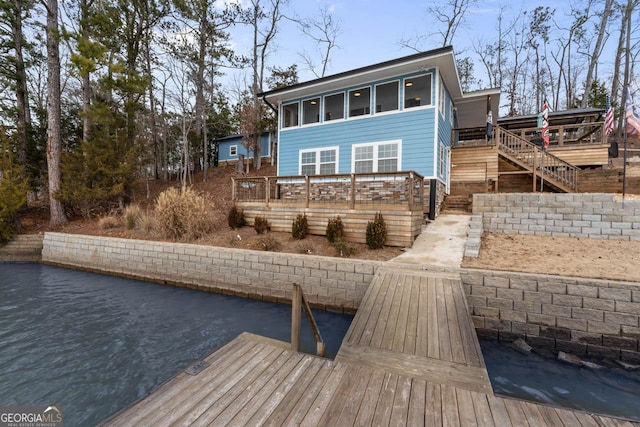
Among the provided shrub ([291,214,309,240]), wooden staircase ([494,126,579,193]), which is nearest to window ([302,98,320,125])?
shrub ([291,214,309,240])

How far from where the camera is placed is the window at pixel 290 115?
1217 centimetres

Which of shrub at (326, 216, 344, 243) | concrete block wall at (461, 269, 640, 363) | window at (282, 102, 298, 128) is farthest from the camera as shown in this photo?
window at (282, 102, 298, 128)

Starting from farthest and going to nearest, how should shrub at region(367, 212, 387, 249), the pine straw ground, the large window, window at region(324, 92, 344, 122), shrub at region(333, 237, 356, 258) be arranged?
window at region(324, 92, 344, 122)
the large window
shrub at region(367, 212, 387, 249)
shrub at region(333, 237, 356, 258)
the pine straw ground

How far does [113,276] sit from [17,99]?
13.4 metres

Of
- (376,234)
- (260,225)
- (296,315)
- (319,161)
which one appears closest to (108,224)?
(260,225)

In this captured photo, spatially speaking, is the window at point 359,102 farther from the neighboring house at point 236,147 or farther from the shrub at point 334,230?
the neighboring house at point 236,147

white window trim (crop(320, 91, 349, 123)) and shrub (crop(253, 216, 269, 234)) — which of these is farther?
white window trim (crop(320, 91, 349, 123))

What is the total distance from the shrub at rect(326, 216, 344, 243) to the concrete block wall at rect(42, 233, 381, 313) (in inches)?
48.9

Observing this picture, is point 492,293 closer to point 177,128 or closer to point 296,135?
point 296,135

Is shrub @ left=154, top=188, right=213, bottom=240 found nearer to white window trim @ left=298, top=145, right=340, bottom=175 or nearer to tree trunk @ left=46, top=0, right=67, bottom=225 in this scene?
white window trim @ left=298, top=145, right=340, bottom=175

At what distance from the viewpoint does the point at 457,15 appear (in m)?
19.5

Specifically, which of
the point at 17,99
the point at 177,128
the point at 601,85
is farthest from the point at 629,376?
the point at 601,85

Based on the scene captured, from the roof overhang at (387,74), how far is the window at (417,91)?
1.11 feet

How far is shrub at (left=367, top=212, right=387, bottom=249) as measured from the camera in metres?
6.50
